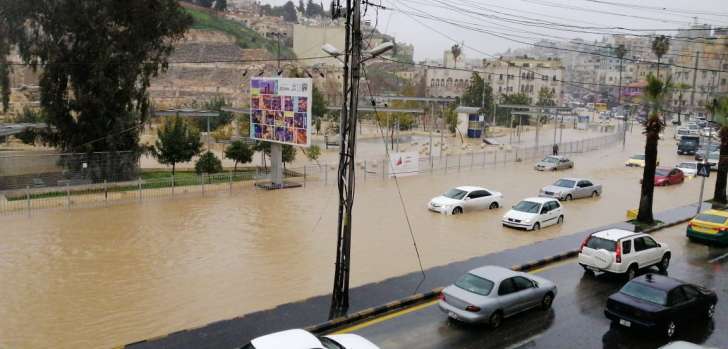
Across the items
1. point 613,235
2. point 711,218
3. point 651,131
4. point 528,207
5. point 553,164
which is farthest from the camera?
point 553,164

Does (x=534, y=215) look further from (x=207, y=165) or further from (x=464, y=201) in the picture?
(x=207, y=165)

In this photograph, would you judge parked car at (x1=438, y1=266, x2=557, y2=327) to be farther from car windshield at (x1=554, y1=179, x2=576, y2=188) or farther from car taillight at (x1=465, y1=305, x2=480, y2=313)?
car windshield at (x1=554, y1=179, x2=576, y2=188)

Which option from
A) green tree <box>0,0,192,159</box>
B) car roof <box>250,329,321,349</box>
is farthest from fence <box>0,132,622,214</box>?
car roof <box>250,329,321,349</box>

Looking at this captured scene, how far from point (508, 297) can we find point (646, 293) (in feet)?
9.76

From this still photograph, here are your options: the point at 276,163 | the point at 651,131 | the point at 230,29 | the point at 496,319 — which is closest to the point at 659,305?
the point at 496,319

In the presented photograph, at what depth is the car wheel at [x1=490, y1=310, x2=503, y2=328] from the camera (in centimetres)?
1261

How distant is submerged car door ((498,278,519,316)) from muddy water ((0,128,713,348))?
192 inches

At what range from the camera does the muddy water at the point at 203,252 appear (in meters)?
13.9

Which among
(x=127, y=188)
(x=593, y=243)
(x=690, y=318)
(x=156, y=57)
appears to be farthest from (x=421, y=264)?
(x=156, y=57)

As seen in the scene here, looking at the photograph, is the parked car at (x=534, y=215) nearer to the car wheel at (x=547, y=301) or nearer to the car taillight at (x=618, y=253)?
the car taillight at (x=618, y=253)

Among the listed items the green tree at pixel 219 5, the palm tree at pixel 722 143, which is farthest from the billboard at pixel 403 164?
the green tree at pixel 219 5

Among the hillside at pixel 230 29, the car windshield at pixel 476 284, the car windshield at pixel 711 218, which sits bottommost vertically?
the car windshield at pixel 476 284

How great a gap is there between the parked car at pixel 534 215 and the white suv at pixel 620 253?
645 centimetres

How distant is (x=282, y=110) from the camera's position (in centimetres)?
3161
